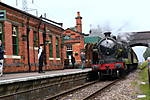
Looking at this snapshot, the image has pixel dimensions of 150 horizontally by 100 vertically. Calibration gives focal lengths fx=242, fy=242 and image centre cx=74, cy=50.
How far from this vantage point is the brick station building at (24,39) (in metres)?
14.6

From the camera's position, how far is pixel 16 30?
632 inches

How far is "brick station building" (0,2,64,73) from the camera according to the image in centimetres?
1458

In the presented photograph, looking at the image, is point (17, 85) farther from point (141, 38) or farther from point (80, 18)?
point (141, 38)

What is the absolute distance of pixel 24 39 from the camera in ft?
54.2

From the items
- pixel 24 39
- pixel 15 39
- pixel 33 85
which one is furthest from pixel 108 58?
pixel 33 85

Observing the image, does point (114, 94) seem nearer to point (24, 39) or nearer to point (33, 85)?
point (33, 85)

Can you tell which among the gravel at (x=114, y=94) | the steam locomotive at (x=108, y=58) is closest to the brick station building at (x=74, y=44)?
the steam locomotive at (x=108, y=58)

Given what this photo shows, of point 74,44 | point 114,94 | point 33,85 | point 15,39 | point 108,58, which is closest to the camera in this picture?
point 33,85

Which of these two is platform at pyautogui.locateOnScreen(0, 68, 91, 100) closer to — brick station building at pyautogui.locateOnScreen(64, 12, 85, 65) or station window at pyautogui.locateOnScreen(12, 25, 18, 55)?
station window at pyautogui.locateOnScreen(12, 25, 18, 55)

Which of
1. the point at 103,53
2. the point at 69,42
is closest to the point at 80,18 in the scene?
the point at 69,42

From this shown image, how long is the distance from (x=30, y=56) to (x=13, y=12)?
3.47m

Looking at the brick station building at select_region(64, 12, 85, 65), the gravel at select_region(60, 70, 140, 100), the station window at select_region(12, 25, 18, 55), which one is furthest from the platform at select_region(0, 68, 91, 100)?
the brick station building at select_region(64, 12, 85, 65)

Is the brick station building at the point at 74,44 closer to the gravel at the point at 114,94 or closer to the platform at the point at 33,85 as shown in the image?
the platform at the point at 33,85

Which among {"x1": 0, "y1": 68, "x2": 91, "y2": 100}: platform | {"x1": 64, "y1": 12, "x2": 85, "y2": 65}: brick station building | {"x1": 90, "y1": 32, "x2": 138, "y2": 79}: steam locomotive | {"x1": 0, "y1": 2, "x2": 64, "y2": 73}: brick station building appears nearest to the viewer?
{"x1": 0, "y1": 68, "x2": 91, "y2": 100}: platform
